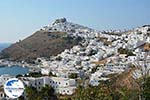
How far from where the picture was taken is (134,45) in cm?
7188

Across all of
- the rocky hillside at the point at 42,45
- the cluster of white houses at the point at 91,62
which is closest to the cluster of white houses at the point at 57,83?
the cluster of white houses at the point at 91,62

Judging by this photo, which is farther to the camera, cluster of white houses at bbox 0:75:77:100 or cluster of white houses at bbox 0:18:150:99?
cluster of white houses at bbox 0:18:150:99

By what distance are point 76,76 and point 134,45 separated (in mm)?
24211

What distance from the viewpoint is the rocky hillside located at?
334 ft

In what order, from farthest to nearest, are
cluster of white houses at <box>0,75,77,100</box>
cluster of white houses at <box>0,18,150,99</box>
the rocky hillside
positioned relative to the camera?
the rocky hillside < cluster of white houses at <box>0,18,150,99</box> < cluster of white houses at <box>0,75,77,100</box>

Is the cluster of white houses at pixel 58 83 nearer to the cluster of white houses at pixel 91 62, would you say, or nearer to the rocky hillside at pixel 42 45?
the cluster of white houses at pixel 91 62

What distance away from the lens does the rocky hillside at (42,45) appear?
334 feet

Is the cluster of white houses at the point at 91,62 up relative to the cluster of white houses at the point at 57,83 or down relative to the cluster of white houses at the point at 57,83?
up

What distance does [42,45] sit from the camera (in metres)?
109

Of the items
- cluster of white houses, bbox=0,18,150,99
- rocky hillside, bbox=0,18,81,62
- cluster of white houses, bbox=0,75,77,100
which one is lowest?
cluster of white houses, bbox=0,75,77,100

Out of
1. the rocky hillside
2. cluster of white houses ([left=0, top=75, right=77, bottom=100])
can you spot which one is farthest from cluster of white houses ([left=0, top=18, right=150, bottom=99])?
the rocky hillside

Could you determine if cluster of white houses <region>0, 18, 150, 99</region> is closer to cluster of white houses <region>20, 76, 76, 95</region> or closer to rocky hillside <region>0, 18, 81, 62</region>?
cluster of white houses <region>20, 76, 76, 95</region>

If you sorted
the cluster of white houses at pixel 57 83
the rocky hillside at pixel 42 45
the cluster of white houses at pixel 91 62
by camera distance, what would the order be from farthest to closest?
the rocky hillside at pixel 42 45 < the cluster of white houses at pixel 91 62 < the cluster of white houses at pixel 57 83

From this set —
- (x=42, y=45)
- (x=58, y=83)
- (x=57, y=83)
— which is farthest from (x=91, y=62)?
(x=42, y=45)
